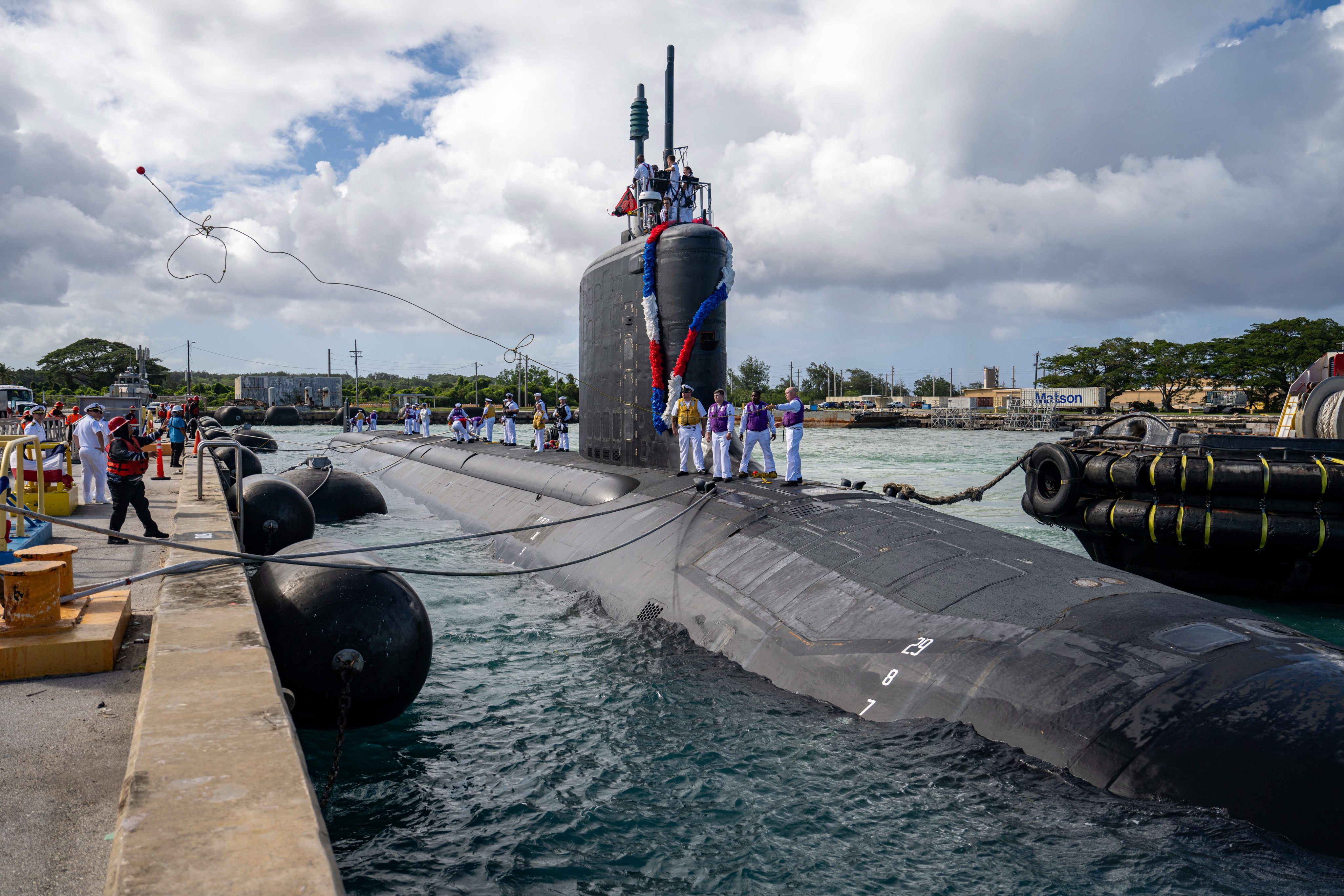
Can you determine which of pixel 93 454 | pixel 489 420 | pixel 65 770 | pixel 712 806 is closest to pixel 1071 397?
pixel 489 420

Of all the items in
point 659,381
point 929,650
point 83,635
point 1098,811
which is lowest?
point 1098,811

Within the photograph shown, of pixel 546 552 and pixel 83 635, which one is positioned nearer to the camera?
pixel 83 635

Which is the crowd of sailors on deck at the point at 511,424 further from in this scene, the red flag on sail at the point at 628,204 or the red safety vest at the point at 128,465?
the red safety vest at the point at 128,465

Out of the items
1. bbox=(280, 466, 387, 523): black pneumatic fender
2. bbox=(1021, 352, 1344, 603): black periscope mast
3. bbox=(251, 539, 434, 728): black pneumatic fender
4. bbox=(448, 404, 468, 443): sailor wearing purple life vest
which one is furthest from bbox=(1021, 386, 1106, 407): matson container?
bbox=(251, 539, 434, 728): black pneumatic fender

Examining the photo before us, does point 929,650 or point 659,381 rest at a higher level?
point 659,381

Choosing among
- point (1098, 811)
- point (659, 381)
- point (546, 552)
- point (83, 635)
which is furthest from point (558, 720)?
point (659, 381)

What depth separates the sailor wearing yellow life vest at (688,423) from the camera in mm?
10594

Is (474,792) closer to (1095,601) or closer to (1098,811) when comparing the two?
(1098,811)

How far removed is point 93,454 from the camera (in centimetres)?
1244

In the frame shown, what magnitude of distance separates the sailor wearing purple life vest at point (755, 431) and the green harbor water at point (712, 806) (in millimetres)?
3918

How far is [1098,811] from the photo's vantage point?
404 centimetres

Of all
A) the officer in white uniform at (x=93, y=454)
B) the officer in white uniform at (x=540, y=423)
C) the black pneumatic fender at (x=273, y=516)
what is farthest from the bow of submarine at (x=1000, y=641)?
the officer in white uniform at (x=540, y=423)

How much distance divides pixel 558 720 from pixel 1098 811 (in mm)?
3580

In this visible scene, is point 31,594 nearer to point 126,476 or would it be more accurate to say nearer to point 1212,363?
point 126,476
